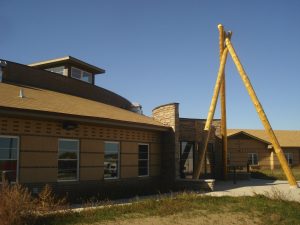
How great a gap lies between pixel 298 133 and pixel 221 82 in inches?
1244

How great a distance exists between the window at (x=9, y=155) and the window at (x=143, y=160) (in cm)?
741

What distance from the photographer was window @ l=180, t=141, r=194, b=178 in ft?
74.7

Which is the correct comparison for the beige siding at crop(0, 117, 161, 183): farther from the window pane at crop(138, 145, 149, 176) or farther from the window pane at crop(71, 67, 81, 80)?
the window pane at crop(71, 67, 81, 80)

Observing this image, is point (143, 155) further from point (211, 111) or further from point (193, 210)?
point (193, 210)

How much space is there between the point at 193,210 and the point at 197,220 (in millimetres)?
1243

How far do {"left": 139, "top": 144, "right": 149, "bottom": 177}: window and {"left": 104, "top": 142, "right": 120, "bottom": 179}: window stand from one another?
1.91 m

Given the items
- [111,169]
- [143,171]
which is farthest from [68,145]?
[143,171]

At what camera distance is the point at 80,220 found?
1063 centimetres

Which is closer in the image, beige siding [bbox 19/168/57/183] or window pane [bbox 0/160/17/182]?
window pane [bbox 0/160/17/182]

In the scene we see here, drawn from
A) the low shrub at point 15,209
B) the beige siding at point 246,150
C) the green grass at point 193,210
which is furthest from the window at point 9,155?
the beige siding at point 246,150

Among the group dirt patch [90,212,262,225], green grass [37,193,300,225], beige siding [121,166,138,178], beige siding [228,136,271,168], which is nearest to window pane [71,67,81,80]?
beige siding [121,166,138,178]

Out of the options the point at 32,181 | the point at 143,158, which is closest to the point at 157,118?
the point at 143,158

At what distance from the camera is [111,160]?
17891 millimetres

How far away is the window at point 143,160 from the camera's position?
19.9 m
